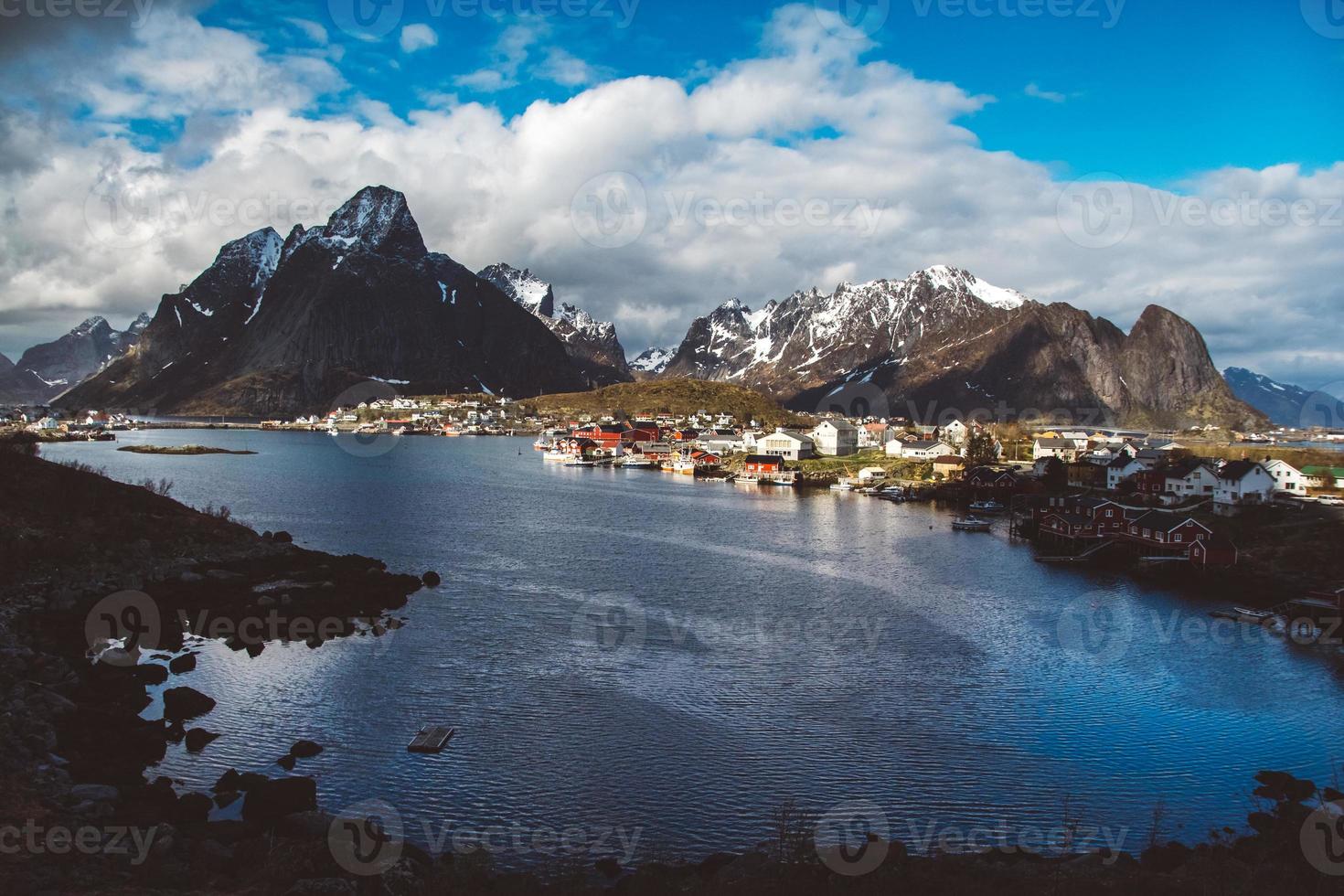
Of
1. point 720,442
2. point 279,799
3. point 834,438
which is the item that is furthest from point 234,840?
point 720,442

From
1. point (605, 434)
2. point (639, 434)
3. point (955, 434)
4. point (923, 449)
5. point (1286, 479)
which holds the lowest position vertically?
point (1286, 479)

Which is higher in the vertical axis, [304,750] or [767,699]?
[767,699]

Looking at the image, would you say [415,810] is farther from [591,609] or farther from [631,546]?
[631,546]

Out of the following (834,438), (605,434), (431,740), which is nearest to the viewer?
(431,740)

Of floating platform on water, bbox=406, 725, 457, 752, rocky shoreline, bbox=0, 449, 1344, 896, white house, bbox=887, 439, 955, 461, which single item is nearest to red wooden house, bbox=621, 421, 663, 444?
white house, bbox=887, 439, 955, 461

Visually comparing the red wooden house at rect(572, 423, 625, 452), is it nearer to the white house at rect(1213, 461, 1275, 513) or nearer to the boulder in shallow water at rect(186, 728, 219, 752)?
the white house at rect(1213, 461, 1275, 513)

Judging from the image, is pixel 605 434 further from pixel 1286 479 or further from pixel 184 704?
pixel 184 704

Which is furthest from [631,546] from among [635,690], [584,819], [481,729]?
[584,819]
